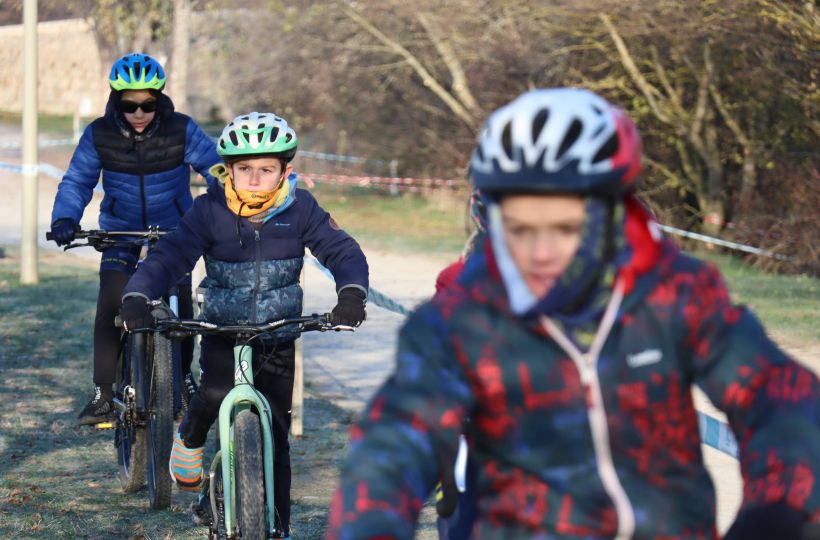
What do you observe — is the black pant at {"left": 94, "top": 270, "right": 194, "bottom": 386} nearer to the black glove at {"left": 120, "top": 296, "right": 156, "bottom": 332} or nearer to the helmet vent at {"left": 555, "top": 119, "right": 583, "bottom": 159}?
the black glove at {"left": 120, "top": 296, "right": 156, "bottom": 332}

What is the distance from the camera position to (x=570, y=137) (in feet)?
7.76

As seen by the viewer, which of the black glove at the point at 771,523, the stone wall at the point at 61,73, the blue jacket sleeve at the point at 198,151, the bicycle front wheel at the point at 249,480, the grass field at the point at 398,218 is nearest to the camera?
the black glove at the point at 771,523

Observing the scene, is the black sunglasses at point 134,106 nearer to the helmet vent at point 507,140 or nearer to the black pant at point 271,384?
the black pant at point 271,384

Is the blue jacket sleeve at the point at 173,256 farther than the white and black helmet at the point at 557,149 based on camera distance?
Yes

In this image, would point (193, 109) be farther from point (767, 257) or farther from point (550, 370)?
point (550, 370)

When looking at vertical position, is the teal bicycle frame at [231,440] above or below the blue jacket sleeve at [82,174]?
below

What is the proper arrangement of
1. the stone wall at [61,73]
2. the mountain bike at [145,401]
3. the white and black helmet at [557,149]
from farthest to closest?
1. the stone wall at [61,73]
2. the mountain bike at [145,401]
3. the white and black helmet at [557,149]

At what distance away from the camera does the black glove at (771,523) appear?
221cm

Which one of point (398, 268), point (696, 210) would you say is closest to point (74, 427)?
point (398, 268)

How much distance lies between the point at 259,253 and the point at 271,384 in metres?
0.50

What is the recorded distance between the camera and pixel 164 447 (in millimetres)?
6766

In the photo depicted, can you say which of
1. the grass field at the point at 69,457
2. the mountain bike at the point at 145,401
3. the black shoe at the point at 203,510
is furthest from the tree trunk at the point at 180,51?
the black shoe at the point at 203,510

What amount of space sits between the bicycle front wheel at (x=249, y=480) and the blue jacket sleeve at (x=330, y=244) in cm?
75

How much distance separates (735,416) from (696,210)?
21.4 meters
